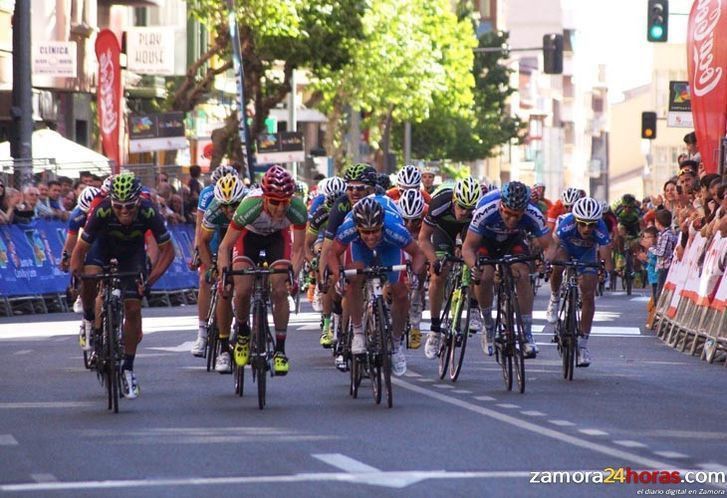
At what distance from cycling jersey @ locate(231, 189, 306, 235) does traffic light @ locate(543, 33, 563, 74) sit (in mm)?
37792

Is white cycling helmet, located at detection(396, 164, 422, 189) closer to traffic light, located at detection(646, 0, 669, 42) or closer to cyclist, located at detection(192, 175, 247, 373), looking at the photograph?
cyclist, located at detection(192, 175, 247, 373)

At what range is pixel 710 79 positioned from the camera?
26422 mm

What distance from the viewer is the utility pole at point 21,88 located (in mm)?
33156

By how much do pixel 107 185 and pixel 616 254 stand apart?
72.2ft

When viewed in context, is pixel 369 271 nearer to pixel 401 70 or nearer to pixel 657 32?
pixel 657 32

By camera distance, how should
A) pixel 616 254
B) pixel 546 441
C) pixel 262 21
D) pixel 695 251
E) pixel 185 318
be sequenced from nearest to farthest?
1. pixel 546 441
2. pixel 695 251
3. pixel 185 318
4. pixel 616 254
5. pixel 262 21

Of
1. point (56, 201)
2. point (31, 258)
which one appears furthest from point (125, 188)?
point (56, 201)

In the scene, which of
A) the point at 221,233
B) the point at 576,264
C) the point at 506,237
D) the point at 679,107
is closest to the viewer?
the point at 506,237

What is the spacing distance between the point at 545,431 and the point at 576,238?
5.86 m

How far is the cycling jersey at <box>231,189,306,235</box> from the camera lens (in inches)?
629

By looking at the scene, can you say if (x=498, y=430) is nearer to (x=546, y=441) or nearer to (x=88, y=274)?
(x=546, y=441)

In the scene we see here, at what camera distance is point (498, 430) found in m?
13.7

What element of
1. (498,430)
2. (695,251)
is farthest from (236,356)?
(695,251)

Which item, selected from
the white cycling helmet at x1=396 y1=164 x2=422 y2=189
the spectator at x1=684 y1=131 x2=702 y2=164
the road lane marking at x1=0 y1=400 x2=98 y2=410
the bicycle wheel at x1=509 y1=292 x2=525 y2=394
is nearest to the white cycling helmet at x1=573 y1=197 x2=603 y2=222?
the bicycle wheel at x1=509 y1=292 x2=525 y2=394
